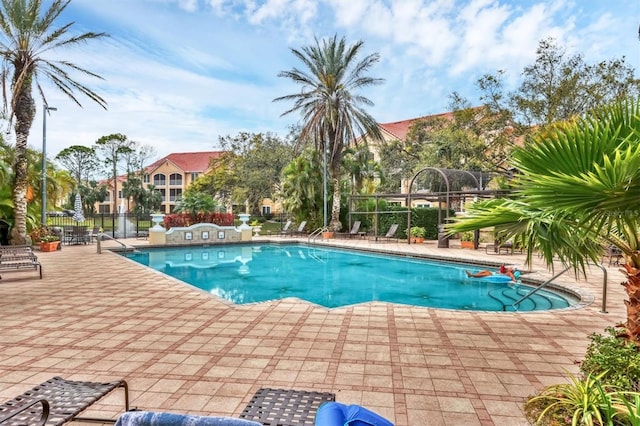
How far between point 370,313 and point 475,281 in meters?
5.62

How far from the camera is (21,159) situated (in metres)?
14.0

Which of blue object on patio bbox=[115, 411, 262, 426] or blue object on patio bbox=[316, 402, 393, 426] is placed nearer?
blue object on patio bbox=[115, 411, 262, 426]

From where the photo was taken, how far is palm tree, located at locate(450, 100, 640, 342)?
209cm

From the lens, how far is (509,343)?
180 inches

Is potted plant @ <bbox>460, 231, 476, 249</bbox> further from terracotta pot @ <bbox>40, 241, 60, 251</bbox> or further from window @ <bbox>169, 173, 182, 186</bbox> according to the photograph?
window @ <bbox>169, 173, 182, 186</bbox>

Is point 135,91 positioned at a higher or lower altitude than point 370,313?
higher

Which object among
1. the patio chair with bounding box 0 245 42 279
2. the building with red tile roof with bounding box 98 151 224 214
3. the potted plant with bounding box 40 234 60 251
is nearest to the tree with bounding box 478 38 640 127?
the patio chair with bounding box 0 245 42 279

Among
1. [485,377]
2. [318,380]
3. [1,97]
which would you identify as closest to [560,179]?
[485,377]

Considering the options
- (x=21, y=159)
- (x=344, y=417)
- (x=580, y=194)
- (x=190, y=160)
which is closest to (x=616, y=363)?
(x=580, y=194)

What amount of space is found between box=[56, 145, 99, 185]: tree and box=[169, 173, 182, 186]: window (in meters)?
11.2

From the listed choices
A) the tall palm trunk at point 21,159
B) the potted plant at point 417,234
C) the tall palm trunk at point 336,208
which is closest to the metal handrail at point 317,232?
the tall palm trunk at point 336,208

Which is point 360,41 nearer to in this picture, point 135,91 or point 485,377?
point 135,91

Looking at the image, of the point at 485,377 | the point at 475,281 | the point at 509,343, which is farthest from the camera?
the point at 475,281

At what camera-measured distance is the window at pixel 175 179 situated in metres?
51.2
